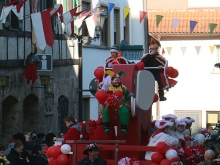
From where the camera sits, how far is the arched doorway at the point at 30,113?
2347 cm

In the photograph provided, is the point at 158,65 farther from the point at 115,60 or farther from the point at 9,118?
the point at 9,118

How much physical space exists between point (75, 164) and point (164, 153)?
142cm

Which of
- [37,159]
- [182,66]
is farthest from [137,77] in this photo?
[182,66]

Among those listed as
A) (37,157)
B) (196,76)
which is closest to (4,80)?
(37,157)

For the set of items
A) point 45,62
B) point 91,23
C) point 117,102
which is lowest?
point 117,102

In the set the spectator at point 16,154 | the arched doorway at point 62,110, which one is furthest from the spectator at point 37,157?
the arched doorway at point 62,110

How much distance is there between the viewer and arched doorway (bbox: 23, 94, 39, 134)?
77.0 feet

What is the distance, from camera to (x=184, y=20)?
120ft

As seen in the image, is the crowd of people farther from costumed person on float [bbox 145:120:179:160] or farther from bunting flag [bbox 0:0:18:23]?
bunting flag [bbox 0:0:18:23]

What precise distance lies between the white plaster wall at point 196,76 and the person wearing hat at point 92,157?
25205 mm

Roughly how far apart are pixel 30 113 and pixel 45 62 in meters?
1.65

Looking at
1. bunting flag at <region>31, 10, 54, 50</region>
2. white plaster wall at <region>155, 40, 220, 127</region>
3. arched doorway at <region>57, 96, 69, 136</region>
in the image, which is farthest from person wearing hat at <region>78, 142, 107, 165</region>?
white plaster wall at <region>155, 40, 220, 127</region>

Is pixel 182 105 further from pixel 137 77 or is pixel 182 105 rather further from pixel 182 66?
pixel 137 77

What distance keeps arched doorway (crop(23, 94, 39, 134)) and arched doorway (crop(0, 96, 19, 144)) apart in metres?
1.34
